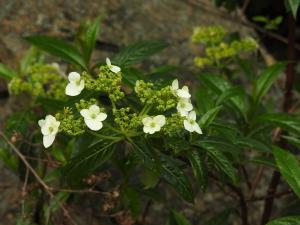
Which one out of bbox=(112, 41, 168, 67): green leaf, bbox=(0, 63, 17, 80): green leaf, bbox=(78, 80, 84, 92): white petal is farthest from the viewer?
bbox=(0, 63, 17, 80): green leaf

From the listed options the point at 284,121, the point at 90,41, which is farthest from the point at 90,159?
the point at 284,121

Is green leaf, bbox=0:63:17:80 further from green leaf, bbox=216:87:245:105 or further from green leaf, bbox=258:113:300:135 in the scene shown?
green leaf, bbox=258:113:300:135

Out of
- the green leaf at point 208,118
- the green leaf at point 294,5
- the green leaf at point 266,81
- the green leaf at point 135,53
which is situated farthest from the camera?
the green leaf at point 266,81

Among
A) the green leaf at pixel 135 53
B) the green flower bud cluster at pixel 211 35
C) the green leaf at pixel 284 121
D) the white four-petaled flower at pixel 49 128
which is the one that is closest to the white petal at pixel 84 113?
the white four-petaled flower at pixel 49 128

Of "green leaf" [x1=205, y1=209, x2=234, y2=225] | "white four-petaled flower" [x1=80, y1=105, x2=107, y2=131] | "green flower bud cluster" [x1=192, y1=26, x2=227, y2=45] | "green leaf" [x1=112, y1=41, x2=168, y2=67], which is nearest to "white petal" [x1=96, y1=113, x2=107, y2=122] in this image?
"white four-petaled flower" [x1=80, y1=105, x2=107, y2=131]

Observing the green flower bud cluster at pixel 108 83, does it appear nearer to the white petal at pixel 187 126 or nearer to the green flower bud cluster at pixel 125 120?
the green flower bud cluster at pixel 125 120

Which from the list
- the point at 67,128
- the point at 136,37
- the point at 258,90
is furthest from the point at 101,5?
the point at 67,128
